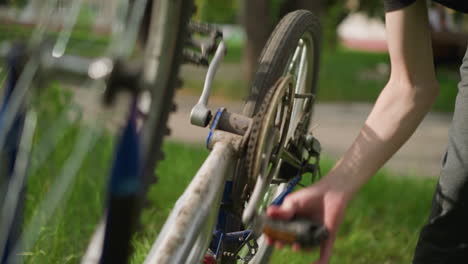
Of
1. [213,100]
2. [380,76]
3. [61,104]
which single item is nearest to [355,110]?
[213,100]

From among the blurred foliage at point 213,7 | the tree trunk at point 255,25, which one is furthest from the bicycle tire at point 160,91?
the tree trunk at point 255,25

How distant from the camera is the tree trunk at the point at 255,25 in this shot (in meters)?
7.30

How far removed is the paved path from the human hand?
3475 millimetres

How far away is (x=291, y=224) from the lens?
1.42m

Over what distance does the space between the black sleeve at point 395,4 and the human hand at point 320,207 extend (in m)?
0.44

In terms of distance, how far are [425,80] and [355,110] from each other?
7776 millimetres

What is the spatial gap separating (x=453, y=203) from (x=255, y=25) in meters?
5.75

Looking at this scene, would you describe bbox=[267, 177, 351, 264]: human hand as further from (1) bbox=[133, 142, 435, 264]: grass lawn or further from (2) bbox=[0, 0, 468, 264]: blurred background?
(1) bbox=[133, 142, 435, 264]: grass lawn

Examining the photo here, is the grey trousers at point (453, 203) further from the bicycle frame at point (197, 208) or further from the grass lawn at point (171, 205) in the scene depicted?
the grass lawn at point (171, 205)

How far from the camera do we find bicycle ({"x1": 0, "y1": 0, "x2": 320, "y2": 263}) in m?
1.18

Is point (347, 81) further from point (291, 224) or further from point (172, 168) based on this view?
point (291, 224)

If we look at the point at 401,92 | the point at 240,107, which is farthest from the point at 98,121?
the point at 240,107

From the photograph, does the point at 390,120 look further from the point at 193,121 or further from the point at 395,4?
the point at 193,121

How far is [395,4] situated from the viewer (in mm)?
1655
